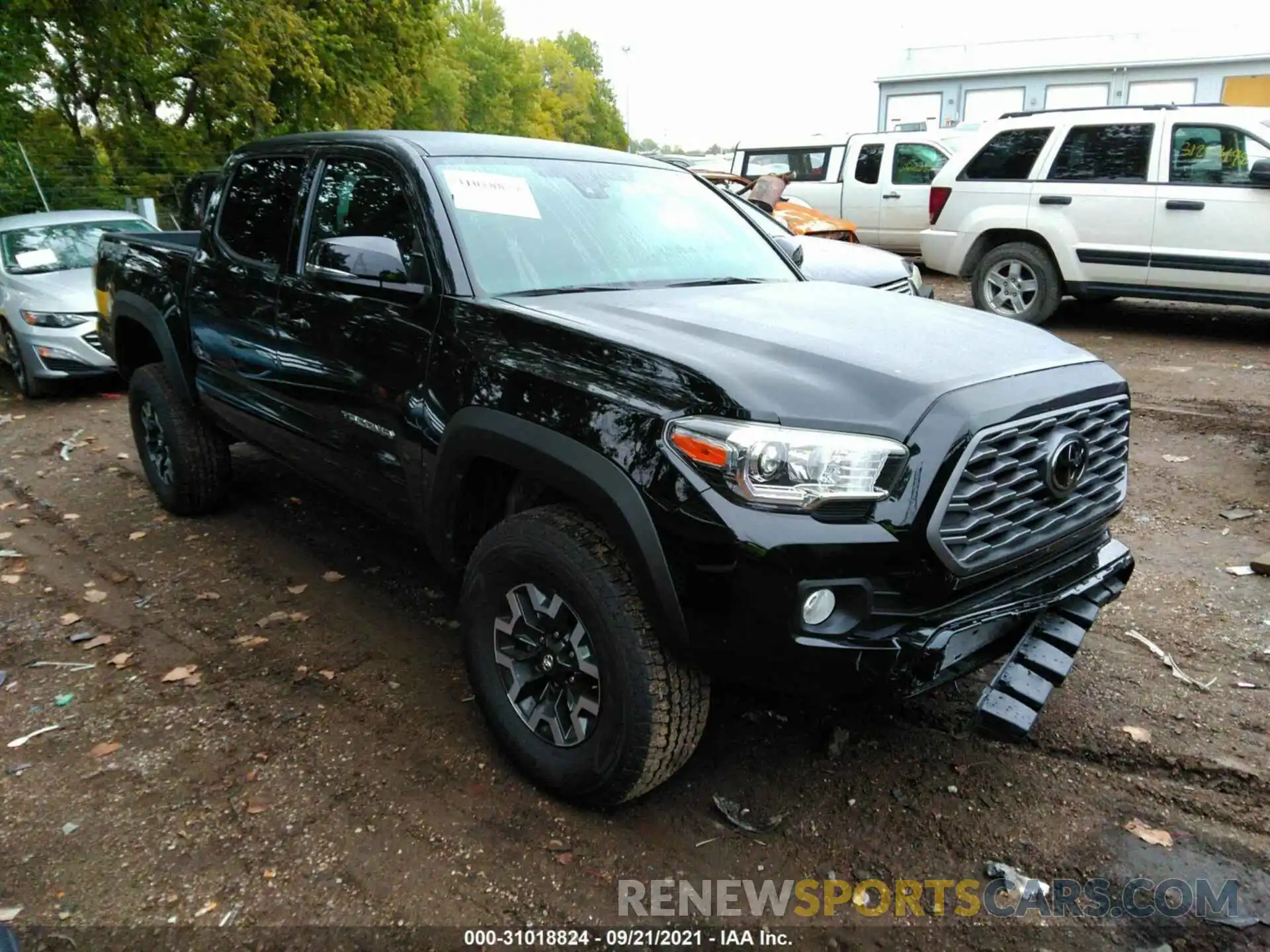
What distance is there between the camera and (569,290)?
10.2 ft

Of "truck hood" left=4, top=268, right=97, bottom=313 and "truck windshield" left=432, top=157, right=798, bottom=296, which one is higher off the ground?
"truck windshield" left=432, top=157, right=798, bottom=296

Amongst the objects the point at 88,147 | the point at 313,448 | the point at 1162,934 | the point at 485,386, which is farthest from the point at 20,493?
the point at 88,147

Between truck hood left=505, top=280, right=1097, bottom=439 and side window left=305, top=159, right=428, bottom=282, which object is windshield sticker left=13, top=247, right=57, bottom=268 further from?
truck hood left=505, top=280, right=1097, bottom=439

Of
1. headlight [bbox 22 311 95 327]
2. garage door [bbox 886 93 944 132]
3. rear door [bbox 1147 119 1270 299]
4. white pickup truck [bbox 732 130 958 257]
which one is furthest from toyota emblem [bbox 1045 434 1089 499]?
garage door [bbox 886 93 944 132]

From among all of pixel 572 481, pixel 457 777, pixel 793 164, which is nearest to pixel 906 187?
pixel 793 164

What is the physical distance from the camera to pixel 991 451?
2.34 meters

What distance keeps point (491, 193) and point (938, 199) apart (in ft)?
25.6

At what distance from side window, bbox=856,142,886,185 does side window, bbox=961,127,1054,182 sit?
12.8ft

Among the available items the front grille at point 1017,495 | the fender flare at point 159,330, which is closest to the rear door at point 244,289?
the fender flare at point 159,330

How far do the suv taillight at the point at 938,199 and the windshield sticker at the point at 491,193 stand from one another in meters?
7.58

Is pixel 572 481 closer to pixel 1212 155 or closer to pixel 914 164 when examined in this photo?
pixel 1212 155

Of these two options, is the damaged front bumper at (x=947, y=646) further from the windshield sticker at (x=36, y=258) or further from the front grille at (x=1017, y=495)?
the windshield sticker at (x=36, y=258)

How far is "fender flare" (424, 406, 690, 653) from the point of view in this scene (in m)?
2.32

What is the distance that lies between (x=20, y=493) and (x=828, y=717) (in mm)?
5294
